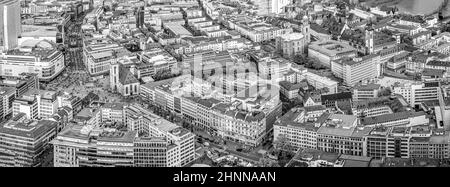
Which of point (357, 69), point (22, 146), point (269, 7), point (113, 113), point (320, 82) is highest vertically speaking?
point (269, 7)

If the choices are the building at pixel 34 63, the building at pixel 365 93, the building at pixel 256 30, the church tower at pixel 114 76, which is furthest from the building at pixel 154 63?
the building at pixel 365 93

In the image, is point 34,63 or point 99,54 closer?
point 34,63

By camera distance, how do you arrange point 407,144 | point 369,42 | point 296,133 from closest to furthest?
1. point 407,144
2. point 296,133
3. point 369,42

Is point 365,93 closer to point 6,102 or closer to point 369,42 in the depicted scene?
point 369,42

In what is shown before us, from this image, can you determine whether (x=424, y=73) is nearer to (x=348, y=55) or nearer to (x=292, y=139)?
(x=348, y=55)

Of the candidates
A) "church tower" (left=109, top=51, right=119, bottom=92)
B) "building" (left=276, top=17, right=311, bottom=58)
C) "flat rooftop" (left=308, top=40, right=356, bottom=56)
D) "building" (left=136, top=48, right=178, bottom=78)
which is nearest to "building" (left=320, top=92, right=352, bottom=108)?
"flat rooftop" (left=308, top=40, right=356, bottom=56)

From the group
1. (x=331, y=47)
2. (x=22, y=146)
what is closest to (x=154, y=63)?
(x=331, y=47)
